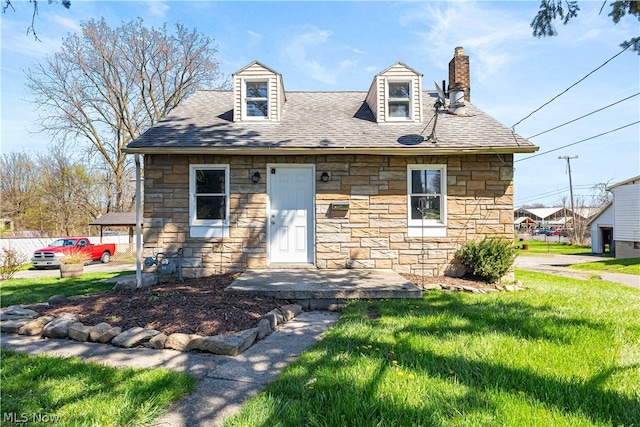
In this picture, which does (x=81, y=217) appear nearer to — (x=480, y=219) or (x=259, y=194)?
(x=259, y=194)

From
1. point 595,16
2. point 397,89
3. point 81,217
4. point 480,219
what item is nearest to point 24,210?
point 81,217

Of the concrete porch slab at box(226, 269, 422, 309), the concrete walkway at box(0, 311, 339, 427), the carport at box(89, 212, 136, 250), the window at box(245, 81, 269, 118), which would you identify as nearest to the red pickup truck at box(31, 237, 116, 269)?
the carport at box(89, 212, 136, 250)

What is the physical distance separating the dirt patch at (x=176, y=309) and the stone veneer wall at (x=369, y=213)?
5.71ft

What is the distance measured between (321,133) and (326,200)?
5.70 ft

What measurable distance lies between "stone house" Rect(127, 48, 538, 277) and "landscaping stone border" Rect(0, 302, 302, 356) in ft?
10.5

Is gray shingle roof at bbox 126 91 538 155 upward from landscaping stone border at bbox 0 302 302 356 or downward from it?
upward

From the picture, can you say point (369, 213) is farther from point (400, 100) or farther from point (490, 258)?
point (400, 100)

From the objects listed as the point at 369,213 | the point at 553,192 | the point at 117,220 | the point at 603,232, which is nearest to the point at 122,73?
the point at 117,220

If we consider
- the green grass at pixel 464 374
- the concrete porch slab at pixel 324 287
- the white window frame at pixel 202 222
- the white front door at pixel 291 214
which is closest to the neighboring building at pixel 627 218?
the green grass at pixel 464 374

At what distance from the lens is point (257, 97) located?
8.73 m

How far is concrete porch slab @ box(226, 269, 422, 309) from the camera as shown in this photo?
5.44 m

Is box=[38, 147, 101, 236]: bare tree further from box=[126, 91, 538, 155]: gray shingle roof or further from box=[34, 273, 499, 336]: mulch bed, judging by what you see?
box=[34, 273, 499, 336]: mulch bed

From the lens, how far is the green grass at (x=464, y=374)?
82.4 inches

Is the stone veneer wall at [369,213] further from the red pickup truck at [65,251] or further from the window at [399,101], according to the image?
the red pickup truck at [65,251]
